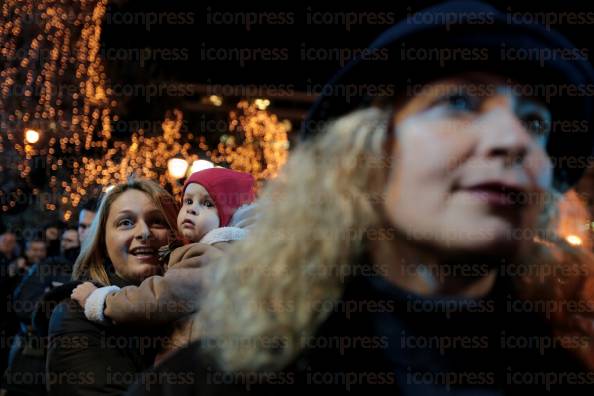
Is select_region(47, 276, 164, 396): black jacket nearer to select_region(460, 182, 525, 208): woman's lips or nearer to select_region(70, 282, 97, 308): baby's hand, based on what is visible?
select_region(70, 282, 97, 308): baby's hand

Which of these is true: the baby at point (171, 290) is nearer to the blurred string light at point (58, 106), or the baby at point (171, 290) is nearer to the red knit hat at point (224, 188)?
the red knit hat at point (224, 188)

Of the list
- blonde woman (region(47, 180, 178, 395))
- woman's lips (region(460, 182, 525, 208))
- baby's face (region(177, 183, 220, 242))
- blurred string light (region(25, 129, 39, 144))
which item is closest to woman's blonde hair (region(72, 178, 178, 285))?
blonde woman (region(47, 180, 178, 395))

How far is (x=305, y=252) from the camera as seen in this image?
155 cm

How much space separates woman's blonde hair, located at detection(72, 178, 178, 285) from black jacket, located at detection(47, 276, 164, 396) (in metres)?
0.44

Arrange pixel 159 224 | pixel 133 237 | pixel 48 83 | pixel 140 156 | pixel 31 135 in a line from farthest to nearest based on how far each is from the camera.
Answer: pixel 140 156, pixel 48 83, pixel 31 135, pixel 159 224, pixel 133 237

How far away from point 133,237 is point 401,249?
2869mm

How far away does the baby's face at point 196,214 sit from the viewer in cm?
427

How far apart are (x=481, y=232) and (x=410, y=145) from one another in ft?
0.74

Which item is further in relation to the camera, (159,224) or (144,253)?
(159,224)

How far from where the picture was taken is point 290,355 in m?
1.46

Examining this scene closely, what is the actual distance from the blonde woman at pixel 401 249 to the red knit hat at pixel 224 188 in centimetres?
286

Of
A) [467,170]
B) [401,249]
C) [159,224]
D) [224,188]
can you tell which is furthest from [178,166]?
[467,170]

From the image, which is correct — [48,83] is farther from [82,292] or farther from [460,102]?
[460,102]

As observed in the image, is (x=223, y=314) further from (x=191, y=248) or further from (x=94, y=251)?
(x=94, y=251)
